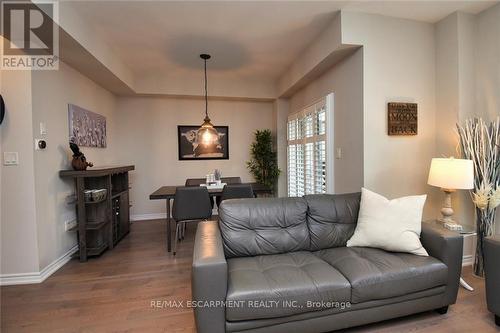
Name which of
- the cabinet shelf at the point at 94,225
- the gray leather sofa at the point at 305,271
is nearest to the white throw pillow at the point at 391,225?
the gray leather sofa at the point at 305,271

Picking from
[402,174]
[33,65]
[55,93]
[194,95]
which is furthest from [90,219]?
[402,174]

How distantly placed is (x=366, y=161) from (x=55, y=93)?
355 cm

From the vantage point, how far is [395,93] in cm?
276

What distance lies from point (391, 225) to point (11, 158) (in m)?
3.51

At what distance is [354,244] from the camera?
6.88ft

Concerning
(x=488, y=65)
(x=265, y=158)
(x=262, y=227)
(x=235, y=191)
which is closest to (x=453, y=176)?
(x=488, y=65)

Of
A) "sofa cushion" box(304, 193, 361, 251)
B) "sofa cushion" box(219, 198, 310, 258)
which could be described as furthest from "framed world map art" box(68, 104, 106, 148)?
"sofa cushion" box(304, 193, 361, 251)

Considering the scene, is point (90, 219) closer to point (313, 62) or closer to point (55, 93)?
point (55, 93)

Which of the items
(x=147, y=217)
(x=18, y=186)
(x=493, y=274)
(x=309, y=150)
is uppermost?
(x=309, y=150)

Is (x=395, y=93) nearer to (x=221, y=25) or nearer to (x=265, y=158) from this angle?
(x=221, y=25)

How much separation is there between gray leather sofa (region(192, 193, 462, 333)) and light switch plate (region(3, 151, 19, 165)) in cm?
196

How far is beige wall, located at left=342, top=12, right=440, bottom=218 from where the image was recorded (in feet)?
8.82

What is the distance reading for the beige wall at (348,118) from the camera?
2.77 m

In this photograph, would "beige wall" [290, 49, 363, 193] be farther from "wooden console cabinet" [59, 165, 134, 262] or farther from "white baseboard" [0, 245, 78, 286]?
"white baseboard" [0, 245, 78, 286]
